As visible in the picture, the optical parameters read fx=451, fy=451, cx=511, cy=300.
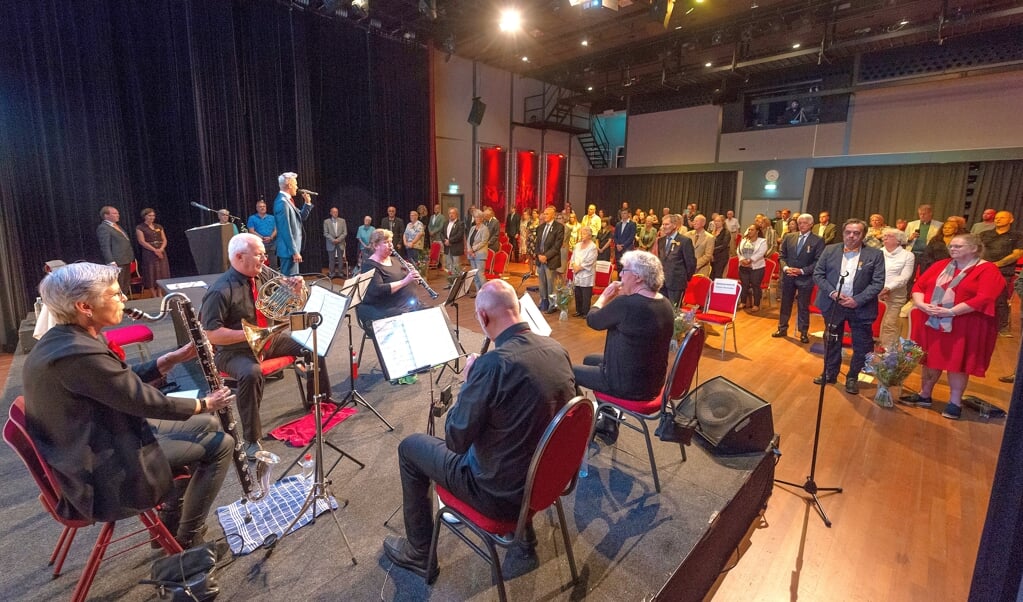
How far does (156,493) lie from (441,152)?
12.2 meters

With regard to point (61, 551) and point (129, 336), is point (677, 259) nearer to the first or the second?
point (129, 336)

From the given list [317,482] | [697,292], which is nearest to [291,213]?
[317,482]

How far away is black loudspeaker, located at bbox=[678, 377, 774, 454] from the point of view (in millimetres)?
2982

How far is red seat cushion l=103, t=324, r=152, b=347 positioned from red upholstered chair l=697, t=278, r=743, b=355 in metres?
5.50

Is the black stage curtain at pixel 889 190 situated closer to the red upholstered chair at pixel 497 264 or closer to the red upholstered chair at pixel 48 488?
the red upholstered chair at pixel 497 264

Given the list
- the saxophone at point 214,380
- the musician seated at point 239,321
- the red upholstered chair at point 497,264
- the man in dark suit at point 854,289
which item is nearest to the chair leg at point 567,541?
the saxophone at point 214,380

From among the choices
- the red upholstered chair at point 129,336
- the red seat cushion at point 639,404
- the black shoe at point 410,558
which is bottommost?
the black shoe at point 410,558

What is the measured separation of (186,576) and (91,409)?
0.80 meters

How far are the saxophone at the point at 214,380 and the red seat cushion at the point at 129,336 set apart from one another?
6.32ft

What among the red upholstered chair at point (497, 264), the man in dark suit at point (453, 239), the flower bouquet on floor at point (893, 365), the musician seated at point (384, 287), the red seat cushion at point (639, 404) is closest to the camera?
the red seat cushion at point (639, 404)

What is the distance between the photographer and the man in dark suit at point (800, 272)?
19.1 feet

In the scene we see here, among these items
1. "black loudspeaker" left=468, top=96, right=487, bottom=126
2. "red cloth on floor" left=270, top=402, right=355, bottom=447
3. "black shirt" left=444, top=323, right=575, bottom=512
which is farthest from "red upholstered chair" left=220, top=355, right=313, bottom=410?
"black loudspeaker" left=468, top=96, right=487, bottom=126

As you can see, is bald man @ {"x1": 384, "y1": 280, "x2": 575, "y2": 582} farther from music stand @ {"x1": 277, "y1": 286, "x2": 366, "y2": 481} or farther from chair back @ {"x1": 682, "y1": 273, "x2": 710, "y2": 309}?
chair back @ {"x1": 682, "y1": 273, "x2": 710, "y2": 309}

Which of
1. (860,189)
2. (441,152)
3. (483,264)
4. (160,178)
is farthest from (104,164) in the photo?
(860,189)
